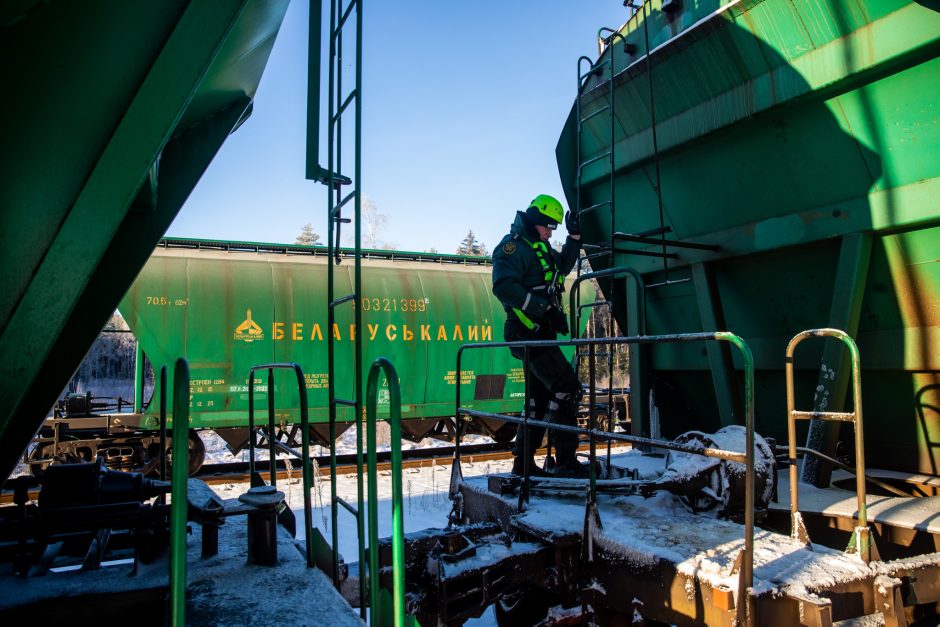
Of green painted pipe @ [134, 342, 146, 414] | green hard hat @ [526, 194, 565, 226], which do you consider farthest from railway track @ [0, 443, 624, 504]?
green hard hat @ [526, 194, 565, 226]

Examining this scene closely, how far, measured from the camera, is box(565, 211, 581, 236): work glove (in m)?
5.06

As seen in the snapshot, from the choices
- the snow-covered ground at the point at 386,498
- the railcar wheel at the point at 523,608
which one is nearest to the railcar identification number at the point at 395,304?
the snow-covered ground at the point at 386,498

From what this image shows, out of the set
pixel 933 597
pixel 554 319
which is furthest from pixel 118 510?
pixel 933 597

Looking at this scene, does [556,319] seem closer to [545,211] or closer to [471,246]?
[545,211]

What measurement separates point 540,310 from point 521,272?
333mm

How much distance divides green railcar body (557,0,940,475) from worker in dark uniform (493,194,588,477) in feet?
3.30

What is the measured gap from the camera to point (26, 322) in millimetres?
1747

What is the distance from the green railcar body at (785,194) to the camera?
3643 mm

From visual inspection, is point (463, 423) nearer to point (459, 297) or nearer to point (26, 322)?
point (459, 297)

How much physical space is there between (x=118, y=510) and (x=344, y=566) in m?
1.05

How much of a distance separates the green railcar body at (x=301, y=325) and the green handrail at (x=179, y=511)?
7767 mm

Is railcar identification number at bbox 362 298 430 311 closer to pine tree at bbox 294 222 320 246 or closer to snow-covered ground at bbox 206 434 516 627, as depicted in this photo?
snow-covered ground at bbox 206 434 516 627

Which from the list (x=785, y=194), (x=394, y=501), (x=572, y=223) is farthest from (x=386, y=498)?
(x=394, y=501)

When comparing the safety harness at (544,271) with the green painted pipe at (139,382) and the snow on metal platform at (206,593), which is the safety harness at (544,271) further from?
the green painted pipe at (139,382)
